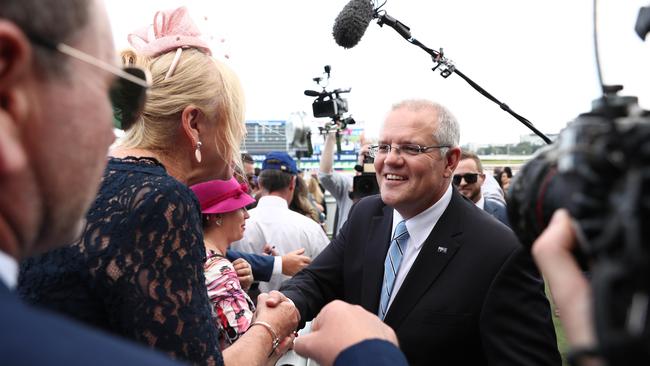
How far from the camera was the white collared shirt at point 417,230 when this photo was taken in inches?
102

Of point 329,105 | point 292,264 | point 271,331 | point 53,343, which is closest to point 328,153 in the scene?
point 329,105

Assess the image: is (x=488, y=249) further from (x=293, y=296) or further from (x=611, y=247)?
(x=611, y=247)

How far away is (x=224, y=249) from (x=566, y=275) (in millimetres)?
2610

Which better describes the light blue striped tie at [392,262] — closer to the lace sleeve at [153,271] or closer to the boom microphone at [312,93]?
the lace sleeve at [153,271]

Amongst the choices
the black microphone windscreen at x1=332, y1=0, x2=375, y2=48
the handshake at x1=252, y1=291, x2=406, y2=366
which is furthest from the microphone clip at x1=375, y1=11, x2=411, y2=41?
the handshake at x1=252, y1=291, x2=406, y2=366

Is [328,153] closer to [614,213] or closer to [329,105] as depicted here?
[329,105]

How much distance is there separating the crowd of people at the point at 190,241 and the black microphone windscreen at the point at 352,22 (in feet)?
1.55

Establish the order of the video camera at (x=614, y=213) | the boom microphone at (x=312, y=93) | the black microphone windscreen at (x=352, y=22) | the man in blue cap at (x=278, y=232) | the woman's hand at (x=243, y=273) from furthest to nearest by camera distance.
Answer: the boom microphone at (x=312, y=93), the man in blue cap at (x=278, y=232), the woman's hand at (x=243, y=273), the black microphone windscreen at (x=352, y=22), the video camera at (x=614, y=213)

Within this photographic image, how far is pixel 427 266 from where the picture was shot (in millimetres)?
2479

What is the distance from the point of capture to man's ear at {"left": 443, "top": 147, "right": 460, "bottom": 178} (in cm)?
292

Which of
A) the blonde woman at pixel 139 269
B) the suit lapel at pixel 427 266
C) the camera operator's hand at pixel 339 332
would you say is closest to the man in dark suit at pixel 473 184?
the suit lapel at pixel 427 266

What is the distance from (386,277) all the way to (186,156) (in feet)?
3.71

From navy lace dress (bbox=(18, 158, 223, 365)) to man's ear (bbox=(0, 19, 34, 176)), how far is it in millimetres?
743

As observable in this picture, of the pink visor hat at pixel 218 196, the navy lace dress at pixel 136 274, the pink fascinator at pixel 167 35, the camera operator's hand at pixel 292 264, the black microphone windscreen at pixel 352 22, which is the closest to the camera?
the navy lace dress at pixel 136 274
